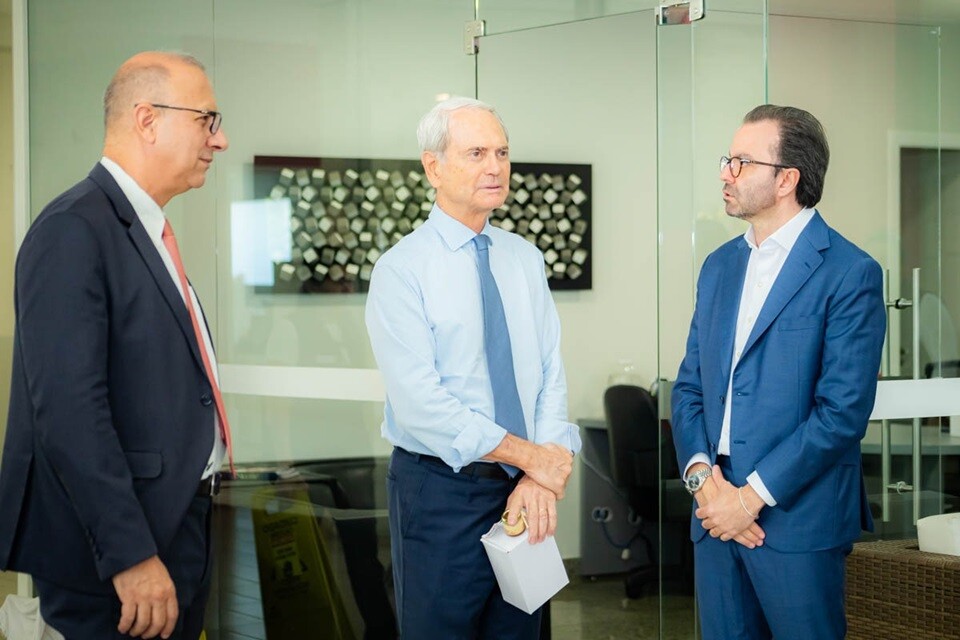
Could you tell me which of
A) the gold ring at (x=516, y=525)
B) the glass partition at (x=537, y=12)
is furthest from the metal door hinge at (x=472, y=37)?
the gold ring at (x=516, y=525)

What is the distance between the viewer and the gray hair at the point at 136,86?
1951 millimetres

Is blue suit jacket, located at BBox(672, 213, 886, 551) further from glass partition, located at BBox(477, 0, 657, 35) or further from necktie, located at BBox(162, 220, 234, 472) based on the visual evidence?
glass partition, located at BBox(477, 0, 657, 35)

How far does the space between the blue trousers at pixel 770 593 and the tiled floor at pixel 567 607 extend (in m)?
0.78

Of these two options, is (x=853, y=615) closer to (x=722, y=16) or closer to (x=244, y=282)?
(x=722, y=16)

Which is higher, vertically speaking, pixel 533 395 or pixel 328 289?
pixel 328 289

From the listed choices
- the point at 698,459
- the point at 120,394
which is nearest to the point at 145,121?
the point at 120,394

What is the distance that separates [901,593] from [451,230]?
1481 mm

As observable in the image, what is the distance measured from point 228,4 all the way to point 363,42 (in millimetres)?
453

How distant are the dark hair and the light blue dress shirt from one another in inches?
22.1

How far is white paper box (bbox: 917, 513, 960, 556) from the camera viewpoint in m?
2.90

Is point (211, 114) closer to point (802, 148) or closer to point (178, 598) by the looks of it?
point (178, 598)

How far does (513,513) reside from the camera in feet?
7.41

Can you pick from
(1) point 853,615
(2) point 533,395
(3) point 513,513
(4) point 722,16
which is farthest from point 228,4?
(1) point 853,615

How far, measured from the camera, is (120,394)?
6.00ft
